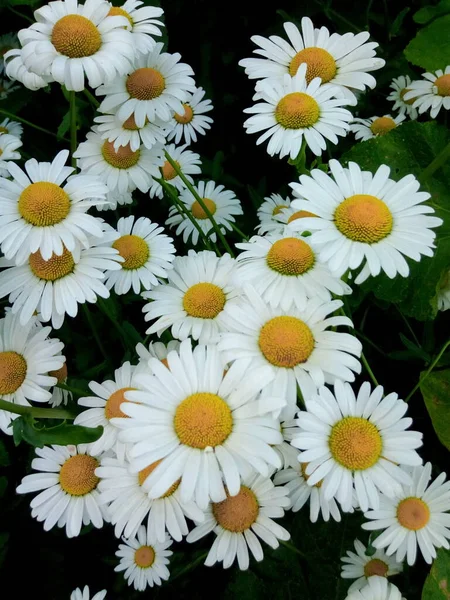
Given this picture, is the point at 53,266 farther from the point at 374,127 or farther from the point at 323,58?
the point at 374,127

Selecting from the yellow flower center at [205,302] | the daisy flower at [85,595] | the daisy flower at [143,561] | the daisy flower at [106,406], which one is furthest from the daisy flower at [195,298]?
the daisy flower at [85,595]

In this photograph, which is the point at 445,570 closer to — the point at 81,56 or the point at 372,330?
the point at 372,330

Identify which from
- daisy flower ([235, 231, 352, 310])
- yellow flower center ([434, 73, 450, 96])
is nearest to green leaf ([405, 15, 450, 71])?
yellow flower center ([434, 73, 450, 96])

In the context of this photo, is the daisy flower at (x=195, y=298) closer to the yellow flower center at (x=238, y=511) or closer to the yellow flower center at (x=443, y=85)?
the yellow flower center at (x=238, y=511)

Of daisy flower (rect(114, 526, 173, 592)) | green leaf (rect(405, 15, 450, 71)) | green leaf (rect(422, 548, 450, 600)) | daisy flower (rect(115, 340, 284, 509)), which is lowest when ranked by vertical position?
daisy flower (rect(114, 526, 173, 592))

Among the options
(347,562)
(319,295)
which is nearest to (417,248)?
(319,295)

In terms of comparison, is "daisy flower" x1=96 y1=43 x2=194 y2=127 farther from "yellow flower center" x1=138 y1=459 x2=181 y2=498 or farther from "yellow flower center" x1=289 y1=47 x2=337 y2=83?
"yellow flower center" x1=138 y1=459 x2=181 y2=498
